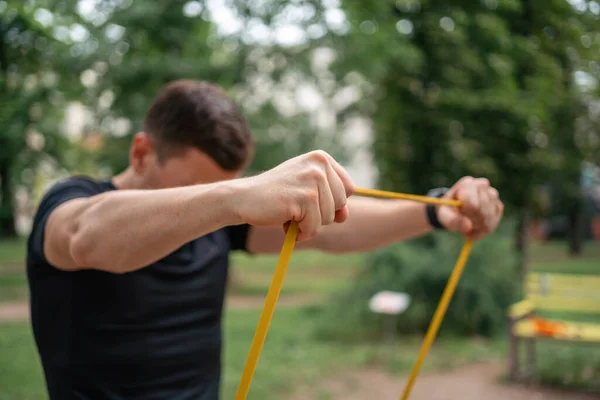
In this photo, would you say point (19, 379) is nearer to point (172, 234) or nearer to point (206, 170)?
point (206, 170)

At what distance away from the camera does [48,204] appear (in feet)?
5.39

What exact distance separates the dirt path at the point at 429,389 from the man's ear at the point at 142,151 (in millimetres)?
4365

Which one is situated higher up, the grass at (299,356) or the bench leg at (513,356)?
the bench leg at (513,356)

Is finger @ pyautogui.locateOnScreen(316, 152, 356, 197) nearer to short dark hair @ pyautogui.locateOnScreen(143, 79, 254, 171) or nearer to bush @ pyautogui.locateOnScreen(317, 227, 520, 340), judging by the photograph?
short dark hair @ pyautogui.locateOnScreen(143, 79, 254, 171)

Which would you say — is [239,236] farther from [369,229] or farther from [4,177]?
[4,177]

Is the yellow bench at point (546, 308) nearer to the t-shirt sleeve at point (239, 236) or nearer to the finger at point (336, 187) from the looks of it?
the t-shirt sleeve at point (239, 236)

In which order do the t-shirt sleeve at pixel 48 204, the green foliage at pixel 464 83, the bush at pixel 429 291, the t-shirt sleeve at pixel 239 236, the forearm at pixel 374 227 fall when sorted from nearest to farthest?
the t-shirt sleeve at pixel 48 204
the forearm at pixel 374 227
the t-shirt sleeve at pixel 239 236
the bush at pixel 429 291
the green foliage at pixel 464 83

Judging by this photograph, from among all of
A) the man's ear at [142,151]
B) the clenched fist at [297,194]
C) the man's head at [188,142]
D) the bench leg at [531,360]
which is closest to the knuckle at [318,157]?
the clenched fist at [297,194]

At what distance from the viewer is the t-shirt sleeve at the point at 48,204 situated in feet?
5.32

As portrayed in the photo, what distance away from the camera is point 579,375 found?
6629 millimetres

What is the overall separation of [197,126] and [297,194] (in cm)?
80

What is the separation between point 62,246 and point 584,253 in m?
20.8

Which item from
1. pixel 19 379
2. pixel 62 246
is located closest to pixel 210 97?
pixel 62 246

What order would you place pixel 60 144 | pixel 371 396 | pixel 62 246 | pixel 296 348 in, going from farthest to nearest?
pixel 60 144 → pixel 296 348 → pixel 371 396 → pixel 62 246
